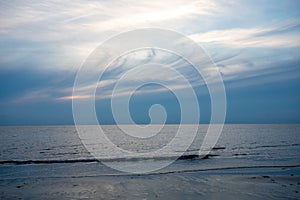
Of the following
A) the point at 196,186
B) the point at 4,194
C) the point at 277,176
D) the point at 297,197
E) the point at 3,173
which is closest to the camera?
the point at 297,197

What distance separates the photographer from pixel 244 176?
22031 mm

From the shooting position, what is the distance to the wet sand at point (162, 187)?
15.8 metres

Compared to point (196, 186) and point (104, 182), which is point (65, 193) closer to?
point (104, 182)

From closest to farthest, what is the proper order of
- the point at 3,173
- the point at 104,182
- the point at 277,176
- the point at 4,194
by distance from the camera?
1. the point at 4,194
2. the point at 104,182
3. the point at 277,176
4. the point at 3,173

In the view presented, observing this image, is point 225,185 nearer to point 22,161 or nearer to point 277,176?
point 277,176

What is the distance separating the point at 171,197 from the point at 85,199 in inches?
175

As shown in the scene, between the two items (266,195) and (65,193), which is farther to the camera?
(65,193)

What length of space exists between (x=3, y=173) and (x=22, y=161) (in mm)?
8148

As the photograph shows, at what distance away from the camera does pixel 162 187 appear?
17.8 metres

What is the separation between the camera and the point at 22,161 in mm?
33344

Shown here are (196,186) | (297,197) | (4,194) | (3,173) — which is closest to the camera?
(297,197)

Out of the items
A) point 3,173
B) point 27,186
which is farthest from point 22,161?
point 27,186

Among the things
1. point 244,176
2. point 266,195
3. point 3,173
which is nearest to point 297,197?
point 266,195

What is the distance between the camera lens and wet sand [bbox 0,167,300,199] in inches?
621
